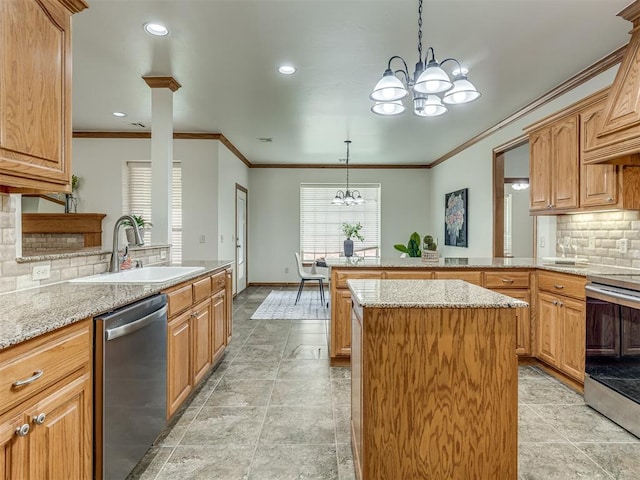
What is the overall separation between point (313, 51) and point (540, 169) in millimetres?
2378

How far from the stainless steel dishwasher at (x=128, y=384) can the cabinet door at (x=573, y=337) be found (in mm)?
2773

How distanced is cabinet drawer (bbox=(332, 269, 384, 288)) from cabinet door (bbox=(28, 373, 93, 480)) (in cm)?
220

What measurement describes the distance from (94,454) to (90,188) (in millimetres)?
5286

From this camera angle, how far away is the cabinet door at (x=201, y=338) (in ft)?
8.49

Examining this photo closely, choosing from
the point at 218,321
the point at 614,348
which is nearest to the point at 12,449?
the point at 218,321

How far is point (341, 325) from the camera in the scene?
3.38 meters

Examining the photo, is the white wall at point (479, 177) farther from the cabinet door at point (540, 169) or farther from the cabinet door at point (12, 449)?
the cabinet door at point (12, 449)

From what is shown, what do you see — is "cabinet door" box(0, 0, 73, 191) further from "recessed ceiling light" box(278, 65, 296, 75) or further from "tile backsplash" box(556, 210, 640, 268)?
"tile backsplash" box(556, 210, 640, 268)

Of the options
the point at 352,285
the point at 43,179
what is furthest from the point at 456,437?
the point at 43,179

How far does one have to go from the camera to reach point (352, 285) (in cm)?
207

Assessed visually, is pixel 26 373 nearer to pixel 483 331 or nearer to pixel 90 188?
pixel 483 331

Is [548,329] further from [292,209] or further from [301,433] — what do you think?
[292,209]

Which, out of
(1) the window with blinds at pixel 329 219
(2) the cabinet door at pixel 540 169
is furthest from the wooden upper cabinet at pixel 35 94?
(1) the window with blinds at pixel 329 219

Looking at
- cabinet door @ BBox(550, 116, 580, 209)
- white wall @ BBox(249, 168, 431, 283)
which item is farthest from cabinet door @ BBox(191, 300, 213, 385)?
white wall @ BBox(249, 168, 431, 283)
